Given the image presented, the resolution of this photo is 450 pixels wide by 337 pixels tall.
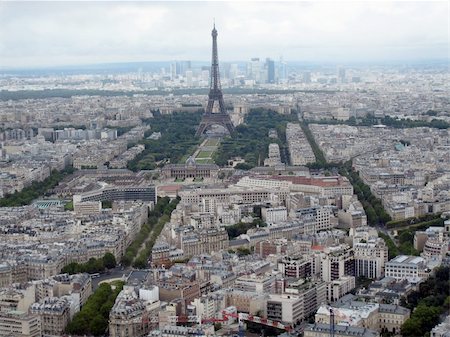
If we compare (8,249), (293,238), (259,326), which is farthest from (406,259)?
(8,249)

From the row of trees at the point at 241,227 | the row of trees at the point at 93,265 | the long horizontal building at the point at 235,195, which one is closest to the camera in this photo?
the row of trees at the point at 93,265

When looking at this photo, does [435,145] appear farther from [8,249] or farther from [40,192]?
[8,249]

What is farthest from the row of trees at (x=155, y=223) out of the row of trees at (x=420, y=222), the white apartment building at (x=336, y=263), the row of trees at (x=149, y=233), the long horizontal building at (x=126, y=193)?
the row of trees at (x=420, y=222)

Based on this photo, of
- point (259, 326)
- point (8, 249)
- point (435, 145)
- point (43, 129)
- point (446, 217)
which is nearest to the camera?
point (259, 326)

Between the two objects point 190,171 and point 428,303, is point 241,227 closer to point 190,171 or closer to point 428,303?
point 428,303

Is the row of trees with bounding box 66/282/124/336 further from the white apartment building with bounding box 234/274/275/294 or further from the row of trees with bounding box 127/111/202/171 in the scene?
the row of trees with bounding box 127/111/202/171

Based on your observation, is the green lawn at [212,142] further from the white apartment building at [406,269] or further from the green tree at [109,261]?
the white apartment building at [406,269]

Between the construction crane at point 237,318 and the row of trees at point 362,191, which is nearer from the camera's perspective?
the construction crane at point 237,318
